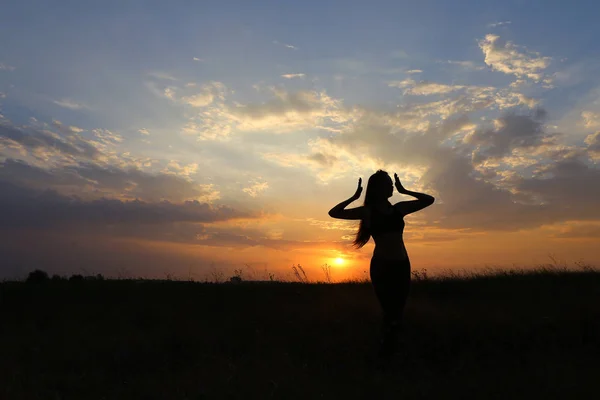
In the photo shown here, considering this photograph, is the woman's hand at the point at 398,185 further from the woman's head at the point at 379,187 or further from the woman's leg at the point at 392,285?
the woman's leg at the point at 392,285

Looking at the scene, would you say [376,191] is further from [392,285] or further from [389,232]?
[392,285]

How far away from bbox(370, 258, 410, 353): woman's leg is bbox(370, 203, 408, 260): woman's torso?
0.12m

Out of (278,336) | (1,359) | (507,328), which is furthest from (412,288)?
(1,359)

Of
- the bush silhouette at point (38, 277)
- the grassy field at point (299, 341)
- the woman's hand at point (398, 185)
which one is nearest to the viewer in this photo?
the grassy field at point (299, 341)

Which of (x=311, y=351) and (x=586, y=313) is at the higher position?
(x=586, y=313)

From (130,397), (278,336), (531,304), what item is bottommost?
(130,397)

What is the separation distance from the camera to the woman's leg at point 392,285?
7176 millimetres

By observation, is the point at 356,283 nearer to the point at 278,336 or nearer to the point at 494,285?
the point at 494,285

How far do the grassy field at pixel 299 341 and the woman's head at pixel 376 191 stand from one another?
2226 mm

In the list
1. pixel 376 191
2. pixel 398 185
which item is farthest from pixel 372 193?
pixel 398 185

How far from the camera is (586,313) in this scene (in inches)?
380

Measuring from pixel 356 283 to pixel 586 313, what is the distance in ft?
22.5

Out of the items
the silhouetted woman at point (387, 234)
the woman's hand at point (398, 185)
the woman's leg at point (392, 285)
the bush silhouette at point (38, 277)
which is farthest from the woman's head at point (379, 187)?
the bush silhouette at point (38, 277)

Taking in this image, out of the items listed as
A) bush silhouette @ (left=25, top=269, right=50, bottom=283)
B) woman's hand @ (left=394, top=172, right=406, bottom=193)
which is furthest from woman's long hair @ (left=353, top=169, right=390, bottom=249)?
bush silhouette @ (left=25, top=269, right=50, bottom=283)
